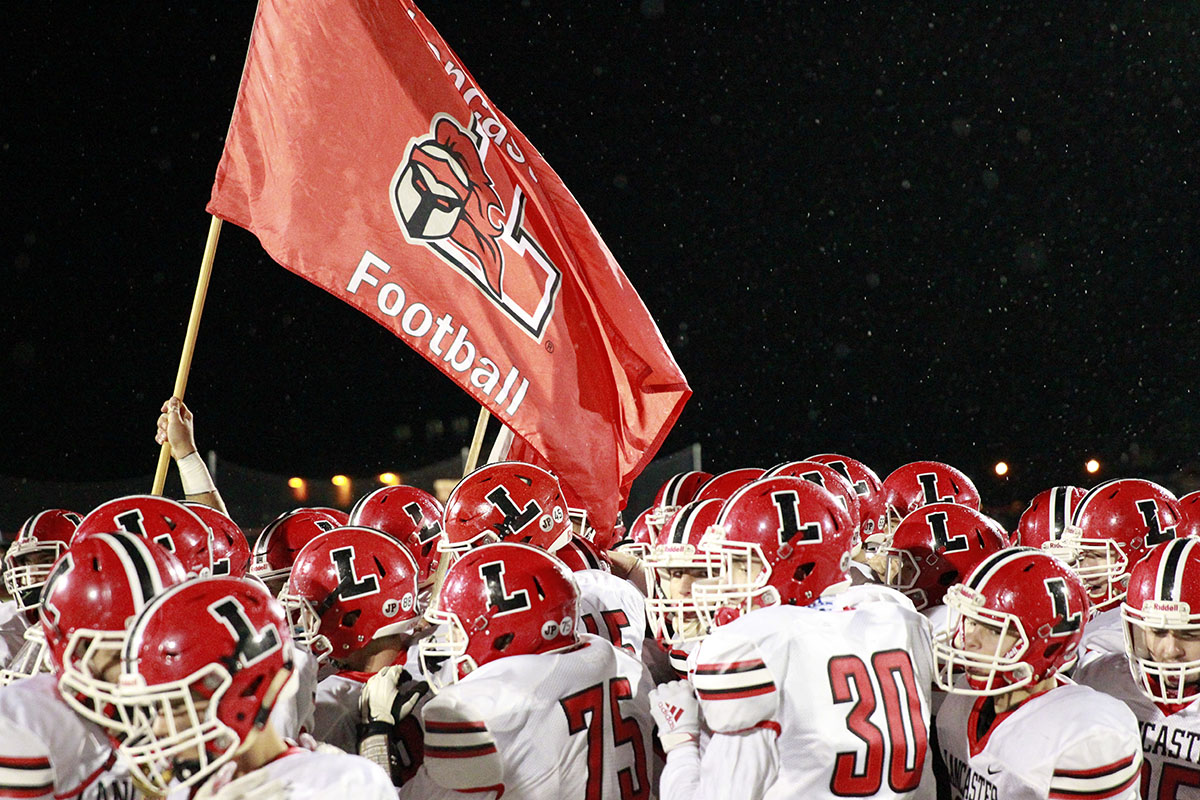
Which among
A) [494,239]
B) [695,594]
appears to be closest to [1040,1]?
[494,239]

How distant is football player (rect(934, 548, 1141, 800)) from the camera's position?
10.5ft

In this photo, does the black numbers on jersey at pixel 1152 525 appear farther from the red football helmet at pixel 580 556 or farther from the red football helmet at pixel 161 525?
the red football helmet at pixel 161 525

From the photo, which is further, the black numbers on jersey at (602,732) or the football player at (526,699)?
the black numbers on jersey at (602,732)

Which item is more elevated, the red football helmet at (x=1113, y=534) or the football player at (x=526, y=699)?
the red football helmet at (x=1113, y=534)

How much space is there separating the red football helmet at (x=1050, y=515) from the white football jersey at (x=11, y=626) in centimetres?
476

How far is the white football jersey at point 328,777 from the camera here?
2314 millimetres

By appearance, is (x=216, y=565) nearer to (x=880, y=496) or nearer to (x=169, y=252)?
(x=880, y=496)

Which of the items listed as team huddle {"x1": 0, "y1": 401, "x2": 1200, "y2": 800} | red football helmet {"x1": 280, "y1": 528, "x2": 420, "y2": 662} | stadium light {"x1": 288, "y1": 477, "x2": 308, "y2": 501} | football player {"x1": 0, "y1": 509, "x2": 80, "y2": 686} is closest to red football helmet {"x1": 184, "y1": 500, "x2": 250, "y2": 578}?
team huddle {"x1": 0, "y1": 401, "x2": 1200, "y2": 800}

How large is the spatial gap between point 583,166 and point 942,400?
926cm

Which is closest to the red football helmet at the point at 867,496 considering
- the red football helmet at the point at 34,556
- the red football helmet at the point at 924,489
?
the red football helmet at the point at 924,489

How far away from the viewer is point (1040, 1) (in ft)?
76.2

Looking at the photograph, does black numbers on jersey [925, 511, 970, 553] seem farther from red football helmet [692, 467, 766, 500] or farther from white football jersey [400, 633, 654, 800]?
white football jersey [400, 633, 654, 800]

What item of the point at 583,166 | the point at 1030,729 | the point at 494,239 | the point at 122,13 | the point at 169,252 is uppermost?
the point at 122,13

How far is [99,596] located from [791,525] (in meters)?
2.01
